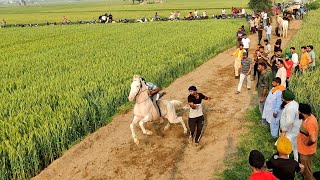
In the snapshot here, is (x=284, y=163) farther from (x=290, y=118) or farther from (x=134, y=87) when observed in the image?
(x=134, y=87)

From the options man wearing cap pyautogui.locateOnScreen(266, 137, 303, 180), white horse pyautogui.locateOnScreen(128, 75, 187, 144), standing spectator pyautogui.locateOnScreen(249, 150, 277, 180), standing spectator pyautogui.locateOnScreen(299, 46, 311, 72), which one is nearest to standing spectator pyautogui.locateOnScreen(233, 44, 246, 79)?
standing spectator pyautogui.locateOnScreen(299, 46, 311, 72)

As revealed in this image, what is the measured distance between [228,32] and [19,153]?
2364 centimetres

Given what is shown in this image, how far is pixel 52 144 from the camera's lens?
8141 mm

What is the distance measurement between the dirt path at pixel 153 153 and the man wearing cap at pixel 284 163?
7.85 ft

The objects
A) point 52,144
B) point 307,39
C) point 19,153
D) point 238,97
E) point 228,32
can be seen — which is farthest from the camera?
point 228,32

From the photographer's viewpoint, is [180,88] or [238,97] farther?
[180,88]

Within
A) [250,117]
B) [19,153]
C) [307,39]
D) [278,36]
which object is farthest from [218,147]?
[278,36]

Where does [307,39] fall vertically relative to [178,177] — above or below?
above

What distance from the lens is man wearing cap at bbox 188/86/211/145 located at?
7918 millimetres

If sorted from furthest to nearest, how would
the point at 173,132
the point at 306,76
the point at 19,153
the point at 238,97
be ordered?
the point at 238,97, the point at 306,76, the point at 173,132, the point at 19,153

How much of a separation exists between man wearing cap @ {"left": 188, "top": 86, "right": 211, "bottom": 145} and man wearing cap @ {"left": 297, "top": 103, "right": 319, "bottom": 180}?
8.61 feet

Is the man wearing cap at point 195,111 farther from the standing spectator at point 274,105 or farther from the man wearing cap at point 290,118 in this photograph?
the man wearing cap at point 290,118

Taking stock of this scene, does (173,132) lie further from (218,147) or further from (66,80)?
(66,80)

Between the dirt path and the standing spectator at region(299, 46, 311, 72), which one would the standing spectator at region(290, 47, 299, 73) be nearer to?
the standing spectator at region(299, 46, 311, 72)
